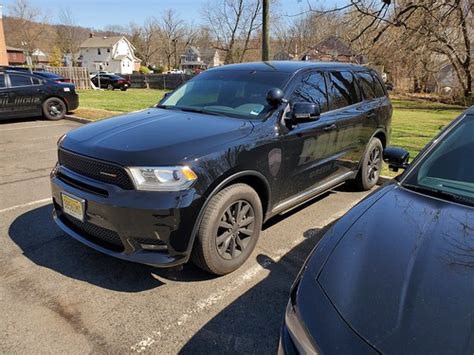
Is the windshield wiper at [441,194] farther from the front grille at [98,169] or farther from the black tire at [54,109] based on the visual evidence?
the black tire at [54,109]

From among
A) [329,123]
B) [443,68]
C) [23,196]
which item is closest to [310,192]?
[329,123]

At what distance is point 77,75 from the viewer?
26.4 meters

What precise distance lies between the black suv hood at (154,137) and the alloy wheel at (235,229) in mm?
597

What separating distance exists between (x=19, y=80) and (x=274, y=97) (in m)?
10.7

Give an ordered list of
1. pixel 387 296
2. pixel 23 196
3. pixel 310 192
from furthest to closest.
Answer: pixel 23 196 < pixel 310 192 < pixel 387 296

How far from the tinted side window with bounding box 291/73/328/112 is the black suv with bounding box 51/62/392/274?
0.04 feet

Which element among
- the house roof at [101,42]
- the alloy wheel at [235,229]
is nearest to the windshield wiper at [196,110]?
the alloy wheel at [235,229]

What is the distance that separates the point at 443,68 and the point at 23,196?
32.8 m

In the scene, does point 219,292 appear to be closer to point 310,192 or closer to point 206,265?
point 206,265

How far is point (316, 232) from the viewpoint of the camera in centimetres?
429

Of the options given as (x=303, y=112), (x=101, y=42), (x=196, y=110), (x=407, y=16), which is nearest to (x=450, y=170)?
(x=303, y=112)

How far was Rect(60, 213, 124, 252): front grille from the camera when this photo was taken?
2.98 m

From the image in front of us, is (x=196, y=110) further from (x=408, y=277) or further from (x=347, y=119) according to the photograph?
(x=408, y=277)

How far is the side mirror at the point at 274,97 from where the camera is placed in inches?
145
